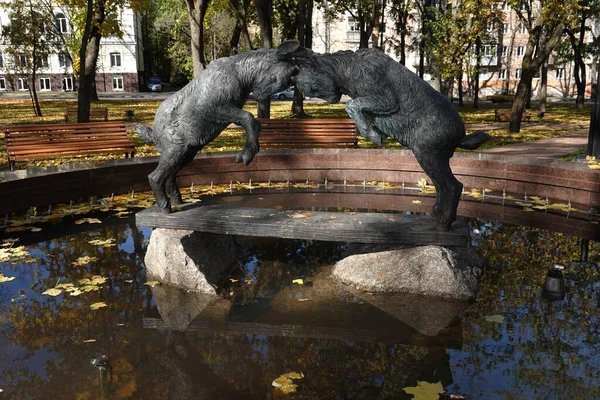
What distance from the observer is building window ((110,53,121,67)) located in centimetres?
5181

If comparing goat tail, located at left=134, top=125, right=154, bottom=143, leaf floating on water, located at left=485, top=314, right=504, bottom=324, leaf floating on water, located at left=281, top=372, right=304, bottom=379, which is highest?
goat tail, located at left=134, top=125, right=154, bottom=143

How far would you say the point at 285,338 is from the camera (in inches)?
178

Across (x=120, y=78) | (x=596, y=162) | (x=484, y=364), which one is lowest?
(x=484, y=364)

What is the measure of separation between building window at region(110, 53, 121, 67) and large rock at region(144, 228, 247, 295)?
166 ft

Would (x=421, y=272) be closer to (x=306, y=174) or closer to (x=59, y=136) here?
(x=306, y=174)

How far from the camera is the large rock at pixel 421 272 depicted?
5.34 meters

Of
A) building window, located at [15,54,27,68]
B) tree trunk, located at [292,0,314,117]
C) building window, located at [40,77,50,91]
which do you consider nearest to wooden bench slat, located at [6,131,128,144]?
tree trunk, located at [292,0,314,117]

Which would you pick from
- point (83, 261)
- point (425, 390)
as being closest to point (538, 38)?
point (83, 261)

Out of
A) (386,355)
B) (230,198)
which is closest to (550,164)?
(230,198)

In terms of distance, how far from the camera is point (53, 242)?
6.93m

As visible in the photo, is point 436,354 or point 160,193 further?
point 160,193

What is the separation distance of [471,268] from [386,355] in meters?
1.81

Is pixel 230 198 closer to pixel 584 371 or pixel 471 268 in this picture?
pixel 471 268

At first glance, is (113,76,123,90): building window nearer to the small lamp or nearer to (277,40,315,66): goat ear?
(277,40,315,66): goat ear
